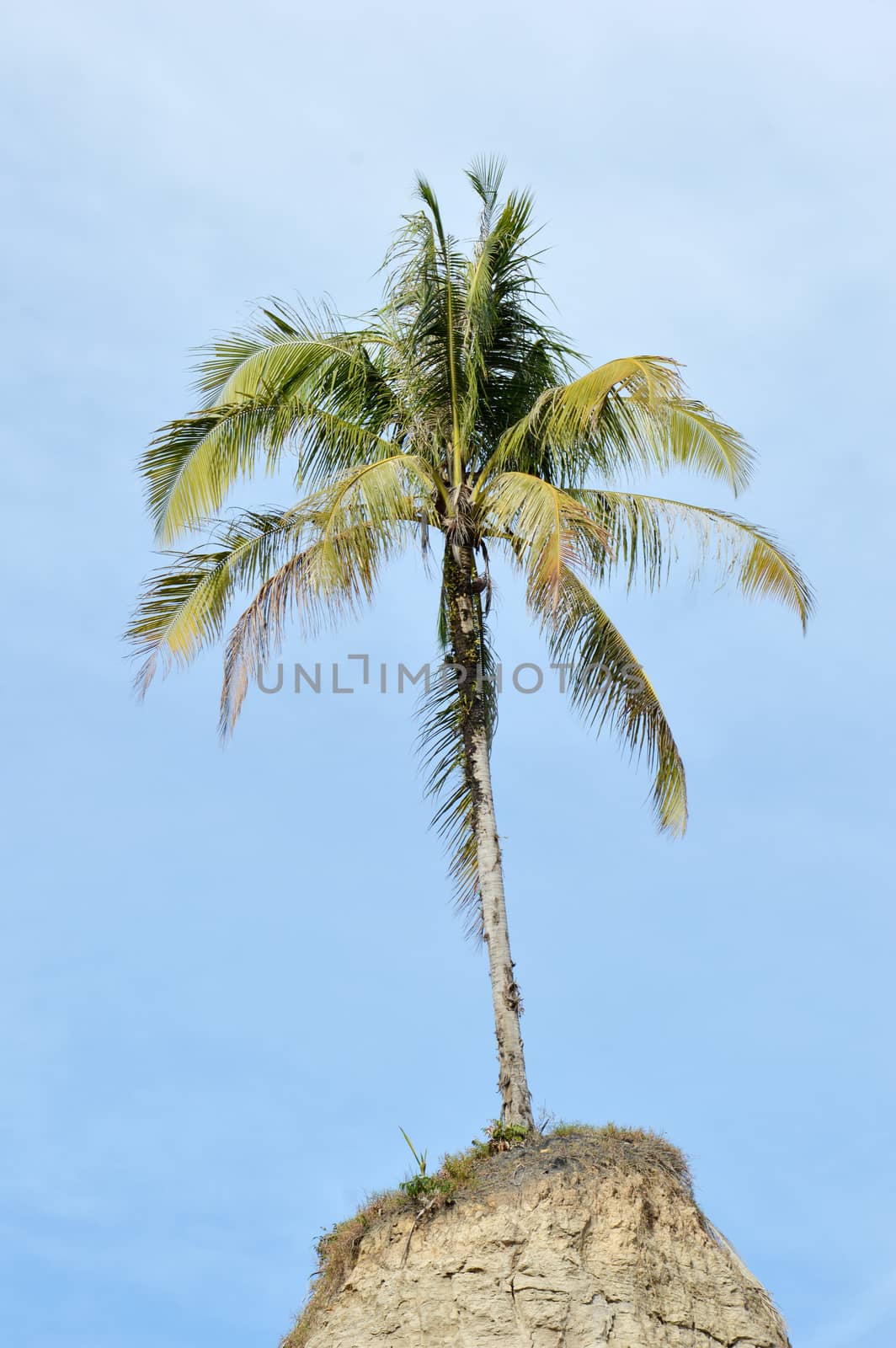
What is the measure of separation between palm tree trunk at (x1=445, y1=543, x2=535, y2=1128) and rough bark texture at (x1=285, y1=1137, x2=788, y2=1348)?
79 centimetres

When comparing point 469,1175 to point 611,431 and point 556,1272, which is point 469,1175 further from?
point 611,431

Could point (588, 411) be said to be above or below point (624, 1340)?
above

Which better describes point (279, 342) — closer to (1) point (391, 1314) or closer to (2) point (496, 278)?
(2) point (496, 278)

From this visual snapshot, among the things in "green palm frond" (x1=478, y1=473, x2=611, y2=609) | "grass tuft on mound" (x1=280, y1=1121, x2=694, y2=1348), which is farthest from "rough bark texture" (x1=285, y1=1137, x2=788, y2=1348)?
"green palm frond" (x1=478, y1=473, x2=611, y2=609)

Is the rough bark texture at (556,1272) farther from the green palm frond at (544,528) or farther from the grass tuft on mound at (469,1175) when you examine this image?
the green palm frond at (544,528)

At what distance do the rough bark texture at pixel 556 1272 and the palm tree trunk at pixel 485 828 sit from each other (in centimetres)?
79

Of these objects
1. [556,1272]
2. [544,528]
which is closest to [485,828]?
[544,528]

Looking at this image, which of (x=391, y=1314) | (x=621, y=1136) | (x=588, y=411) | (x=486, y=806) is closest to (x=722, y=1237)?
(x=621, y=1136)

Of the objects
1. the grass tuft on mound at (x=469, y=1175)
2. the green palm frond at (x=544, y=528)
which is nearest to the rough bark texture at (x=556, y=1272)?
the grass tuft on mound at (x=469, y=1175)

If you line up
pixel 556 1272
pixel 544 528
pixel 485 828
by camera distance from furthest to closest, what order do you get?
1. pixel 485 828
2. pixel 544 528
3. pixel 556 1272

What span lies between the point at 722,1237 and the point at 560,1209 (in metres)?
1.94

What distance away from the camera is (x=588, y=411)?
1551 cm

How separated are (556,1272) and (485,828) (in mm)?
4531

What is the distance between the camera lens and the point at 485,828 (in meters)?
15.7
